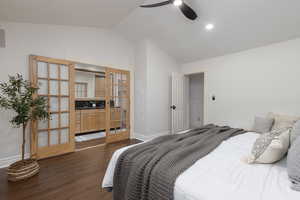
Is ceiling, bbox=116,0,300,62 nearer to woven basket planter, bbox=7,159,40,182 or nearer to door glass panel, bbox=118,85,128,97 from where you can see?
door glass panel, bbox=118,85,128,97

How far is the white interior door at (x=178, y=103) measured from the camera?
13.7ft

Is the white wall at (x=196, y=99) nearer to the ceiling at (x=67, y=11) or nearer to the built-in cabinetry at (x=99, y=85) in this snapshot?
the ceiling at (x=67, y=11)

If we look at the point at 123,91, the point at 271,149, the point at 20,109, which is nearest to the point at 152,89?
the point at 123,91

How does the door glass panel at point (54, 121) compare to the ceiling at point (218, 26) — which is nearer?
the ceiling at point (218, 26)

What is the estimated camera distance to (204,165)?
112 centimetres

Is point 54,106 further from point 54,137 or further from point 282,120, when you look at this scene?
point 282,120

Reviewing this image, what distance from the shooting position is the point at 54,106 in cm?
281

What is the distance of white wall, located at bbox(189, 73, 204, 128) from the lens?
5055 millimetres

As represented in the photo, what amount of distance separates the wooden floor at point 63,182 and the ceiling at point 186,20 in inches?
98.6

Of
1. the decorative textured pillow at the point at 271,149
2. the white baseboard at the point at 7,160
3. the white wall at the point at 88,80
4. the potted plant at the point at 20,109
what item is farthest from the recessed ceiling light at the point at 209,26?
the white baseboard at the point at 7,160

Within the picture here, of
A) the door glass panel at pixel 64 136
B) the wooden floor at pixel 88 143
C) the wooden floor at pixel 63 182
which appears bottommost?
the wooden floor at pixel 63 182

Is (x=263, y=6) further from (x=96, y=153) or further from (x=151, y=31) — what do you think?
(x=96, y=153)

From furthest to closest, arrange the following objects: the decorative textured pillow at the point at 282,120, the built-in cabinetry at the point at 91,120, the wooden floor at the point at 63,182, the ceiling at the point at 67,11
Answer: the built-in cabinetry at the point at 91,120, the decorative textured pillow at the point at 282,120, the ceiling at the point at 67,11, the wooden floor at the point at 63,182

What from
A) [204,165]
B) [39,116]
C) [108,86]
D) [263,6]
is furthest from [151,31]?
[204,165]
